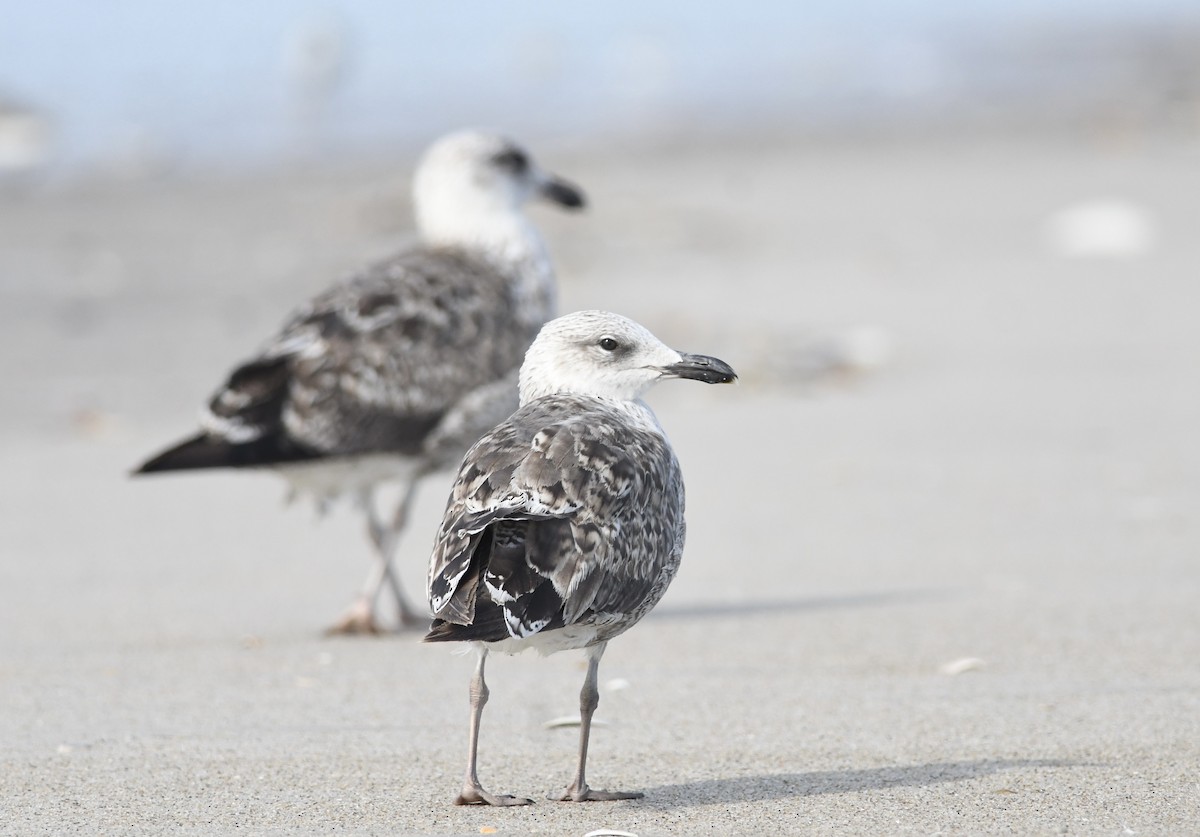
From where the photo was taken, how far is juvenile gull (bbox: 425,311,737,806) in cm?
425

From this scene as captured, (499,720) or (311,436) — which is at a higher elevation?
(311,436)

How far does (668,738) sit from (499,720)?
559 millimetres

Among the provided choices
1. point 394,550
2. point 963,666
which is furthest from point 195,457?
point 963,666

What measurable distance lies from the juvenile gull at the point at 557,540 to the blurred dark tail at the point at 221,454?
2085 millimetres

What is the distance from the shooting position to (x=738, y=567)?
24.8ft

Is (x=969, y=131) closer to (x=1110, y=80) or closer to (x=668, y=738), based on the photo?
(x=1110, y=80)

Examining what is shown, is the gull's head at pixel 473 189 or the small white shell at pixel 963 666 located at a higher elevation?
the gull's head at pixel 473 189

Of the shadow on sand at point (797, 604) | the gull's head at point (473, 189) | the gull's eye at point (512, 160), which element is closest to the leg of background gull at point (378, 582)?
the shadow on sand at point (797, 604)

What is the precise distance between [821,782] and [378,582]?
8.90 ft

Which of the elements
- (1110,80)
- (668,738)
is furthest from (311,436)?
(1110,80)

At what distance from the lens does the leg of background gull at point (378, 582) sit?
6.77m

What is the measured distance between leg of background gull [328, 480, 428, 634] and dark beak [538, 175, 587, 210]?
176cm

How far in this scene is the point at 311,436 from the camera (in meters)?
6.92

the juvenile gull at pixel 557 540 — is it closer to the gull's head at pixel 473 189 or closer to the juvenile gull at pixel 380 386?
the juvenile gull at pixel 380 386
